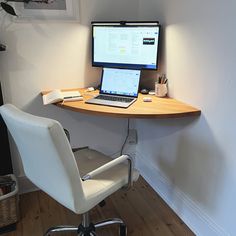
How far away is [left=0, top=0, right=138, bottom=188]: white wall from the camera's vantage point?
6.07ft

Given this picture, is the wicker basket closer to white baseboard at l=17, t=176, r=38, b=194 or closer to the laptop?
white baseboard at l=17, t=176, r=38, b=194

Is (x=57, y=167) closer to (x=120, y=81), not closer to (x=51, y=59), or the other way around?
(x=120, y=81)

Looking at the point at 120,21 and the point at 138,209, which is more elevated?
the point at 120,21

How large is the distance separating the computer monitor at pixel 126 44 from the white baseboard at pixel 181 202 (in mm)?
929

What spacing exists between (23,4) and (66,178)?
1.31 m

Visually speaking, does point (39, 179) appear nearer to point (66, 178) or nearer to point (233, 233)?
point (66, 178)

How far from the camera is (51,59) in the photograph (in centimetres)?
197

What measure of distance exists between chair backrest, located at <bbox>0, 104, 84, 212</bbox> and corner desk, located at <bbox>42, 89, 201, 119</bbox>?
49cm

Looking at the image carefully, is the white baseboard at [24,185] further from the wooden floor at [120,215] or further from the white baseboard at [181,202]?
the white baseboard at [181,202]

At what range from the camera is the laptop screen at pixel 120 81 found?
189 cm

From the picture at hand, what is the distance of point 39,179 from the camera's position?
1.36 meters

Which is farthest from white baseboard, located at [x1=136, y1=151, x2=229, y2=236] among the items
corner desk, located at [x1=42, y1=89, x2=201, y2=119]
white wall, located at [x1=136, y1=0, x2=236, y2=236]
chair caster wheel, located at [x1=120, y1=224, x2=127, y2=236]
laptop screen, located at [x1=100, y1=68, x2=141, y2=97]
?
laptop screen, located at [x1=100, y1=68, x2=141, y2=97]

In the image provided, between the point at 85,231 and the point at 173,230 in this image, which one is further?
the point at 173,230

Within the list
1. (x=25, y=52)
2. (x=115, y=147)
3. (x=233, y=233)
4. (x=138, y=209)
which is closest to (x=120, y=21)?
(x=25, y=52)
